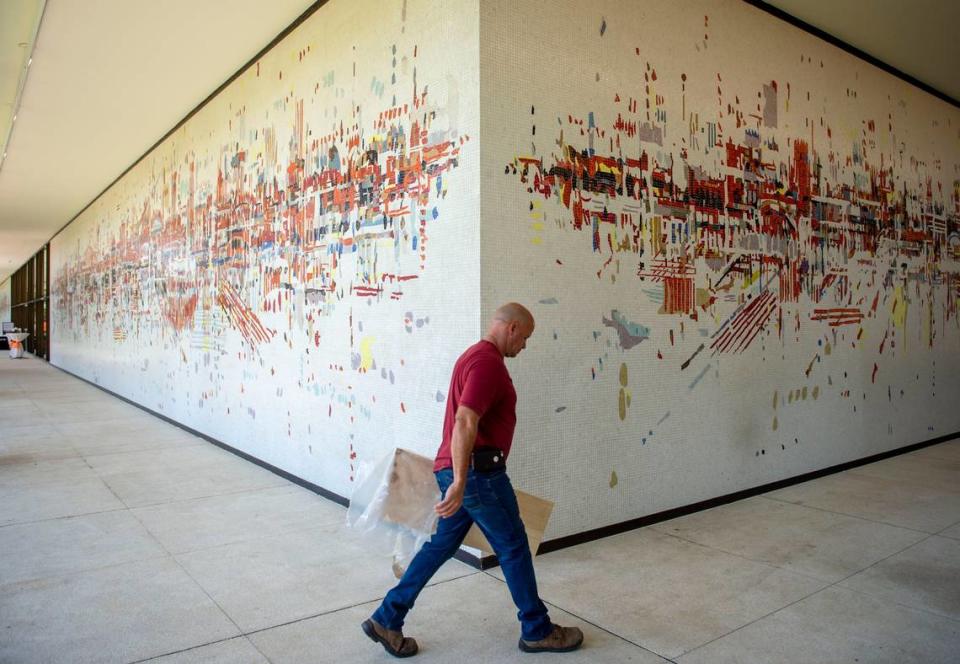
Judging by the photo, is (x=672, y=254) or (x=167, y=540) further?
(x=672, y=254)

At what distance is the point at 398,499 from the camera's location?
3.07 meters

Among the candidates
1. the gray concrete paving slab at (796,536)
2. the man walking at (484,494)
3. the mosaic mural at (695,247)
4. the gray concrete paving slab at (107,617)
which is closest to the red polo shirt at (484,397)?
the man walking at (484,494)

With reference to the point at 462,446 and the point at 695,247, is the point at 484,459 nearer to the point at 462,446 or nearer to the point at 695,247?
the point at 462,446

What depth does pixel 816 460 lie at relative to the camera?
20.8 ft

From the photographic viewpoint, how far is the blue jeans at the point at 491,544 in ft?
9.35

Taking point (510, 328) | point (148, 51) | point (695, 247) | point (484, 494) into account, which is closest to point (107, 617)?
point (484, 494)

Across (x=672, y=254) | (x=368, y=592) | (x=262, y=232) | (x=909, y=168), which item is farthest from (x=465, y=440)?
(x=909, y=168)

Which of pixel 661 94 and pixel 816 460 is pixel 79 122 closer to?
pixel 661 94

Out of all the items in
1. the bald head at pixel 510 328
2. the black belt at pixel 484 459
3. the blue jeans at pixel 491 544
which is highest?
the bald head at pixel 510 328

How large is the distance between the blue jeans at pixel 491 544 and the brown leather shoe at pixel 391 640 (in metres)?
0.03

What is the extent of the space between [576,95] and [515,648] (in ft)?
10.9

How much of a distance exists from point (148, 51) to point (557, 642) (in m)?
6.91

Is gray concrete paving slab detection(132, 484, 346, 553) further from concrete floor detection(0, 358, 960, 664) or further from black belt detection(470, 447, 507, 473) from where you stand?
black belt detection(470, 447, 507, 473)

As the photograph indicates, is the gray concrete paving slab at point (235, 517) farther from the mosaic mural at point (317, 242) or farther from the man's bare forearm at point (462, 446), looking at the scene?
the man's bare forearm at point (462, 446)
